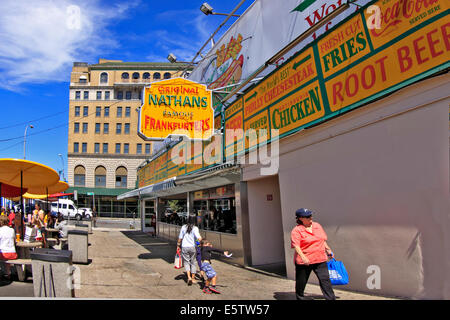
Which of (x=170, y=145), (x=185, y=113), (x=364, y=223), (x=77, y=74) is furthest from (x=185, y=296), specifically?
(x=77, y=74)

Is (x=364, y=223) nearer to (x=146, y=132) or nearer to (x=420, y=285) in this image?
(x=420, y=285)

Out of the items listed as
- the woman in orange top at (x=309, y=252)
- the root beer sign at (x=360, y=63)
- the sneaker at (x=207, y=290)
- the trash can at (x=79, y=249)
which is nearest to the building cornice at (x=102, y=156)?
the trash can at (x=79, y=249)

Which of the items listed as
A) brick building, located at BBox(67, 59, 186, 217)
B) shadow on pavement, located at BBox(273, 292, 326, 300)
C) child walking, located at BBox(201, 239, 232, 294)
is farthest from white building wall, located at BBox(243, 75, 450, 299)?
brick building, located at BBox(67, 59, 186, 217)

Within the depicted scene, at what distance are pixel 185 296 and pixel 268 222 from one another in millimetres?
3921

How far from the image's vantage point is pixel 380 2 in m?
5.30

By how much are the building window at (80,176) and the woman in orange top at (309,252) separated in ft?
167

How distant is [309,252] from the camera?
Result: 473 cm

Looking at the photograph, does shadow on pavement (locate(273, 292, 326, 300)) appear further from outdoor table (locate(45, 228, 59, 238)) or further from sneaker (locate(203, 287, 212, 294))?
outdoor table (locate(45, 228, 59, 238))

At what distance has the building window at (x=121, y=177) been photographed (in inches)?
2005

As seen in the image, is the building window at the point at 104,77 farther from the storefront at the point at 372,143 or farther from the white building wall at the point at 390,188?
the white building wall at the point at 390,188

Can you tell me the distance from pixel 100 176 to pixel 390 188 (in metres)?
51.2

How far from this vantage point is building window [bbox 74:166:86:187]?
165ft

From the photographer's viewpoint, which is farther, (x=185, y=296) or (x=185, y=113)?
(x=185, y=113)

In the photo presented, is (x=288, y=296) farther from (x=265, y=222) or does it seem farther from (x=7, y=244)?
(x=7, y=244)
